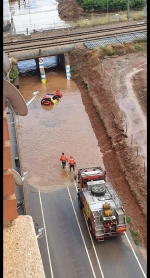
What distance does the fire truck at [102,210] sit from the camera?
20828 mm

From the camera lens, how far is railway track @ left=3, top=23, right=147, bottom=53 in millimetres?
52156

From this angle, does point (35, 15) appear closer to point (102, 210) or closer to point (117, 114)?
point (117, 114)

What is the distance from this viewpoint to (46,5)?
94.4 metres

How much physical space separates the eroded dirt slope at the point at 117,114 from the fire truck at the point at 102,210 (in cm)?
236

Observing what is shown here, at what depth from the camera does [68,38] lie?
5491 cm

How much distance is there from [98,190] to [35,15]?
222 feet

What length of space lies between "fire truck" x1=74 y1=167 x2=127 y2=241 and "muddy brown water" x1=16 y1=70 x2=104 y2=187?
596 centimetres

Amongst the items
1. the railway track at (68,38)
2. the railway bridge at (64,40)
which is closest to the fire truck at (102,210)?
the railway bridge at (64,40)

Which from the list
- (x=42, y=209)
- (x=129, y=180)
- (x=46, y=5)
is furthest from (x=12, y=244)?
(x=46, y=5)

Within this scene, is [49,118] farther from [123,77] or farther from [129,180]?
[129,180]

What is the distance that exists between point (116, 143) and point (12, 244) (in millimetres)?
22860

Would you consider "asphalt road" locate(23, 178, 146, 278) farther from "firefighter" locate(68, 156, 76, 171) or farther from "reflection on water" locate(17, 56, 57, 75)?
"reflection on water" locate(17, 56, 57, 75)

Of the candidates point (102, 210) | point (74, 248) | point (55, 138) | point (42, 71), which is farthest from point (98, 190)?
point (42, 71)

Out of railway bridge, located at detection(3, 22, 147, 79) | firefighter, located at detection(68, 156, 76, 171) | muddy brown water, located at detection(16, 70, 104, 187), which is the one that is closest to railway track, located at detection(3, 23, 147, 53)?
railway bridge, located at detection(3, 22, 147, 79)
